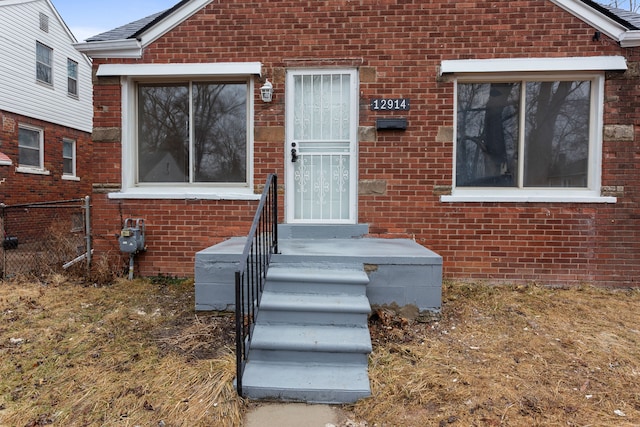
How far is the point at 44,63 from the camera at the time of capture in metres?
11.7

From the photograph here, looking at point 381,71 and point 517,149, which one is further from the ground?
point 381,71

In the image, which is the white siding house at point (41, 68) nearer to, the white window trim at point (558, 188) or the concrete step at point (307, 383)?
the white window trim at point (558, 188)

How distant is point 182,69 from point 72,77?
10342 millimetres

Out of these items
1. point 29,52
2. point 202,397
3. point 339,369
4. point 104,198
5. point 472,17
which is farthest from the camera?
point 29,52

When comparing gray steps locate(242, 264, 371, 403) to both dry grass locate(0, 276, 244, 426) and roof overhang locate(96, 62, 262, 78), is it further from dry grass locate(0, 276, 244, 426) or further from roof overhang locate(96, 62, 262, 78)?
roof overhang locate(96, 62, 262, 78)

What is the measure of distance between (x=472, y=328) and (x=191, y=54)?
16.0 ft

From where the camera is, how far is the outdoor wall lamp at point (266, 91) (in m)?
5.12

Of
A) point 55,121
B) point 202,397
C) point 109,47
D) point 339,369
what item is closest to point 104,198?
point 109,47

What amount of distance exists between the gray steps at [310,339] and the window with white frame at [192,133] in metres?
2.41

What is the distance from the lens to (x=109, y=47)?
5227 millimetres

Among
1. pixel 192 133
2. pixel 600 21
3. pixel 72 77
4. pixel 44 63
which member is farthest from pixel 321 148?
pixel 72 77

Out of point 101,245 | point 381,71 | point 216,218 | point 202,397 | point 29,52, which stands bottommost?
point 202,397

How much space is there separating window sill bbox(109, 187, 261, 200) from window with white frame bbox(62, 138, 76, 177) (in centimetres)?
838

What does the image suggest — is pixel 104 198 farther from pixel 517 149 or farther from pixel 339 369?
pixel 517 149
